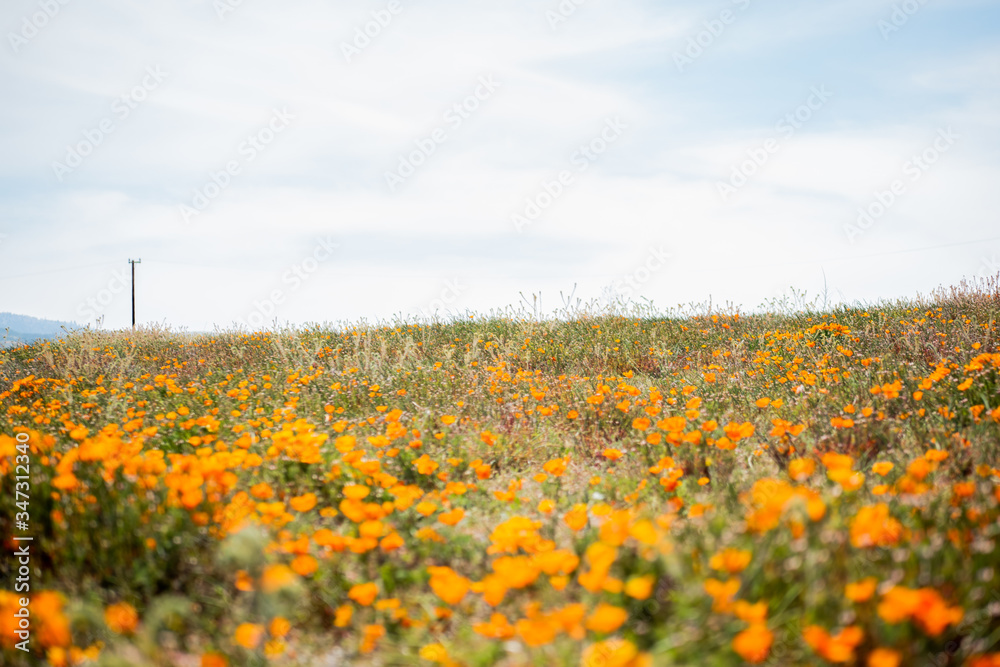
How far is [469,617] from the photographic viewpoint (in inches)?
81.7

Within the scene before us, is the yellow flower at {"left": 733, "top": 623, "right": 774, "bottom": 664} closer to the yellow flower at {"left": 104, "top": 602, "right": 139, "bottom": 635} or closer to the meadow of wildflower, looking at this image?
the meadow of wildflower

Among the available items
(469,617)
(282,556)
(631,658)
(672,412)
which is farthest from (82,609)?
(672,412)

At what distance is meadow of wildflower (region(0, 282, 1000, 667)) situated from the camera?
158cm

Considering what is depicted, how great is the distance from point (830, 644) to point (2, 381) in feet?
34.1

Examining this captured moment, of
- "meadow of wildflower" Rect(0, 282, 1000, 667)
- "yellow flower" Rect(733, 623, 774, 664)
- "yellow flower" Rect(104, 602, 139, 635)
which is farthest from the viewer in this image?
"yellow flower" Rect(104, 602, 139, 635)

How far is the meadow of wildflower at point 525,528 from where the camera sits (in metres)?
1.58

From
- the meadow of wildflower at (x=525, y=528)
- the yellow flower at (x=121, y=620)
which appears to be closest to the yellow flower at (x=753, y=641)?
the meadow of wildflower at (x=525, y=528)

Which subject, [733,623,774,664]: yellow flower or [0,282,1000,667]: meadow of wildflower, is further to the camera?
[0,282,1000,667]: meadow of wildflower

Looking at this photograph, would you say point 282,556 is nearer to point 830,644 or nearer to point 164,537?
point 164,537

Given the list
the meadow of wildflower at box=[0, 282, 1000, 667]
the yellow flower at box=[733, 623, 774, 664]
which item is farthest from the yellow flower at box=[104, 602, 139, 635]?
the yellow flower at box=[733, 623, 774, 664]

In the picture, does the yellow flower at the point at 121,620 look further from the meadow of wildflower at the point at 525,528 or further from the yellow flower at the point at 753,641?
the yellow flower at the point at 753,641

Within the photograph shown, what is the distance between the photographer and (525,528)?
2.13 metres

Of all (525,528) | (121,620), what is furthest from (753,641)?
(121,620)

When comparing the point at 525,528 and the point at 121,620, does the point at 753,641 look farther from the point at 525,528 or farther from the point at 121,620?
the point at 121,620
